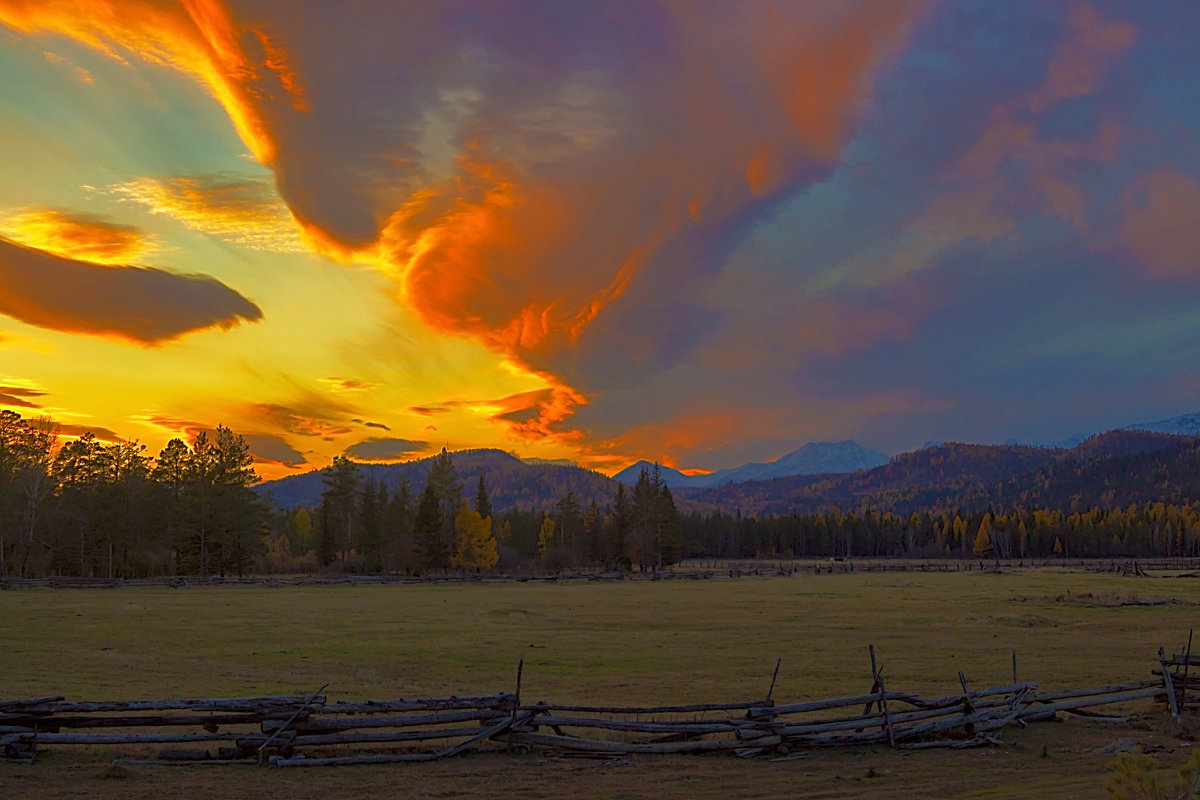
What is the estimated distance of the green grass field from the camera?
14.7 metres

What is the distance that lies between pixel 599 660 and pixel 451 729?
1448cm

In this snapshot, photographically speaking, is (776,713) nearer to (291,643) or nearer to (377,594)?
(291,643)

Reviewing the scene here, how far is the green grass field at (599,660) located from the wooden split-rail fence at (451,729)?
1.63 ft

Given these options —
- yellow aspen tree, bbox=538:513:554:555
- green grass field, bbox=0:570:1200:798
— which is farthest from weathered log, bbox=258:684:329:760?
yellow aspen tree, bbox=538:513:554:555

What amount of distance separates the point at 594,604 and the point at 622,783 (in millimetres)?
45934

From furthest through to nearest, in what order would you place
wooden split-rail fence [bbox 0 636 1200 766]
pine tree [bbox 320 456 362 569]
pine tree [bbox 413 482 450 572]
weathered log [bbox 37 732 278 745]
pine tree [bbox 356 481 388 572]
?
pine tree [bbox 320 456 362 569] → pine tree [bbox 356 481 388 572] → pine tree [bbox 413 482 450 572] → wooden split-rail fence [bbox 0 636 1200 766] → weathered log [bbox 37 732 278 745]

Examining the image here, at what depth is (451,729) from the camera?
17.9m

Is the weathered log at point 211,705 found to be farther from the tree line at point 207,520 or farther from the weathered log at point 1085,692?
the tree line at point 207,520

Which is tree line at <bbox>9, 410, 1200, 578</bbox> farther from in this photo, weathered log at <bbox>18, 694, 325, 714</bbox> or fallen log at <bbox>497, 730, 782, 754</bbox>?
fallen log at <bbox>497, 730, 782, 754</bbox>

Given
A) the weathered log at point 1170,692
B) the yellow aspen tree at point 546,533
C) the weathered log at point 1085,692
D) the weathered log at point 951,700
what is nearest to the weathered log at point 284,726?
the weathered log at point 951,700

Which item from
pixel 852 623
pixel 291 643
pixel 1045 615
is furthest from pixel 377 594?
pixel 1045 615

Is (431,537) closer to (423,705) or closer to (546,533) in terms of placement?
(546,533)

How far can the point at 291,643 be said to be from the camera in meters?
35.9

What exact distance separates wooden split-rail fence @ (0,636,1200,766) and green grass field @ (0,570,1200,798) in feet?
1.63
